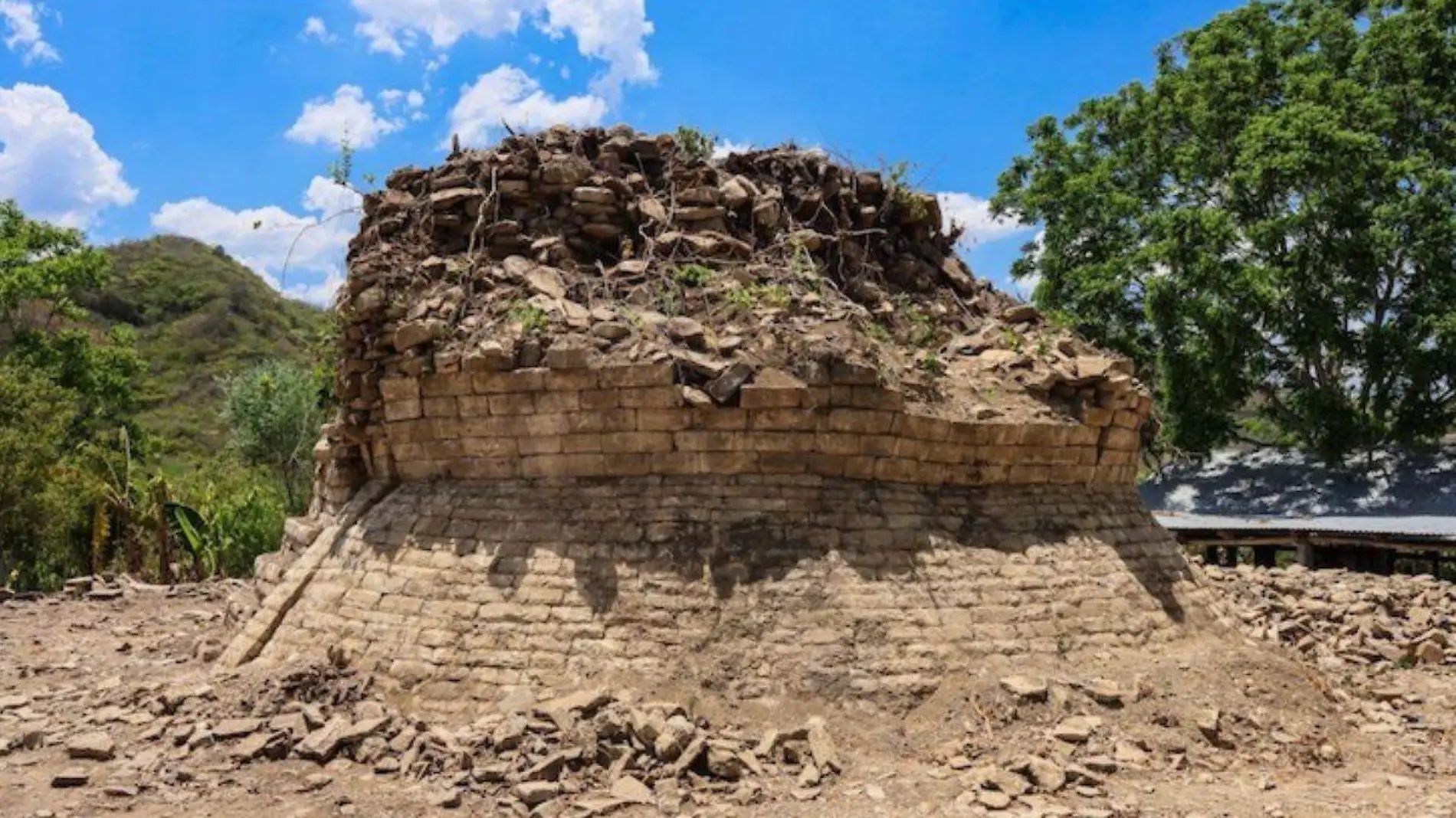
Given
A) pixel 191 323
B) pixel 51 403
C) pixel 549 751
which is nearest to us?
pixel 549 751

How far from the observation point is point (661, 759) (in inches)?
251

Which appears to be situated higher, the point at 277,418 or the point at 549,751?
the point at 277,418

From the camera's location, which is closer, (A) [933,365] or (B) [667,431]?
(B) [667,431]

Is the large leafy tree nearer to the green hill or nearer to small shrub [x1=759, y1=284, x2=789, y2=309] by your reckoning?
small shrub [x1=759, y1=284, x2=789, y2=309]

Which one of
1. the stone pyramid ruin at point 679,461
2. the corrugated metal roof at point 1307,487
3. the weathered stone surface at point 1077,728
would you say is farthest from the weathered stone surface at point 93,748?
the corrugated metal roof at point 1307,487

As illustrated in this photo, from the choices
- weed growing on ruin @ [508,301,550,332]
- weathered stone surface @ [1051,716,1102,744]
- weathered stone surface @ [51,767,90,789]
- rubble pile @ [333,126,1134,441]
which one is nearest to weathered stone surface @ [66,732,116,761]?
weathered stone surface @ [51,767,90,789]

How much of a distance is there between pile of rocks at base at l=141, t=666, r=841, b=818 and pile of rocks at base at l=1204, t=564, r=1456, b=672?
5.50 metres

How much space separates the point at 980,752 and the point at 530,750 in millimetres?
2765

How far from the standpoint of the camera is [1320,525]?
706 inches

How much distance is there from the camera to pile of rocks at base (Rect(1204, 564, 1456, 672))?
10047 millimetres

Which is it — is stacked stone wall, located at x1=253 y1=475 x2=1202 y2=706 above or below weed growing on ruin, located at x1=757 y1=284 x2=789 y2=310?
below

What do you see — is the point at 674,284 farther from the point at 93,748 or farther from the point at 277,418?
the point at 277,418

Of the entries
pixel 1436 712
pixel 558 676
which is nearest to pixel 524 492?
pixel 558 676

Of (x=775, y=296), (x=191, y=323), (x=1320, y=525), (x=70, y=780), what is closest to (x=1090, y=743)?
(x=775, y=296)
